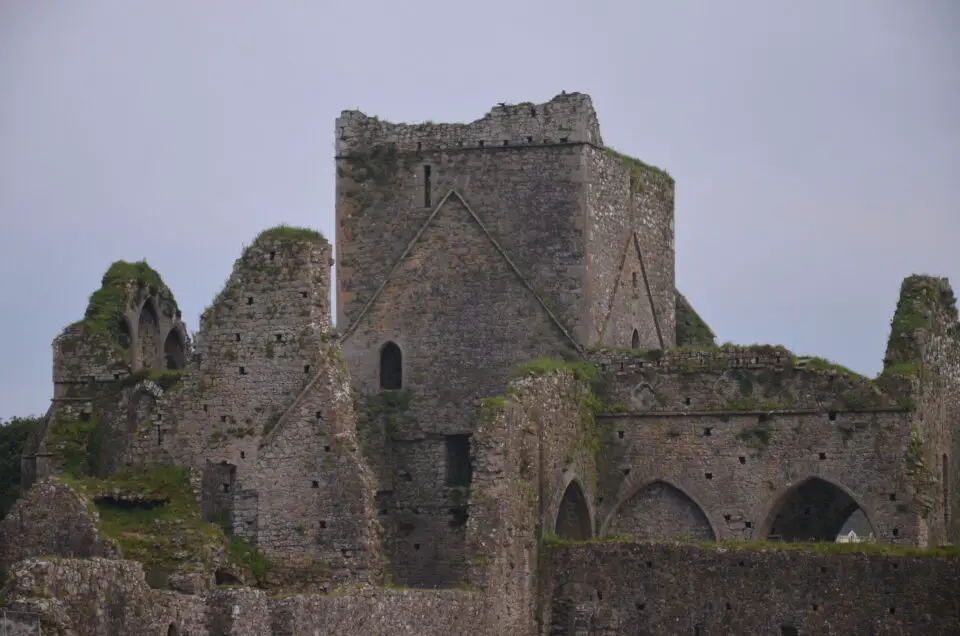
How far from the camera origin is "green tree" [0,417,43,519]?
169 feet

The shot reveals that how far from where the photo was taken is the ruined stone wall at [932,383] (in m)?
44.9

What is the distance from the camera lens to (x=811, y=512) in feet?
153

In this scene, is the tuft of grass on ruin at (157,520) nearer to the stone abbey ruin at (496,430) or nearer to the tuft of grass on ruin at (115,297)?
the stone abbey ruin at (496,430)

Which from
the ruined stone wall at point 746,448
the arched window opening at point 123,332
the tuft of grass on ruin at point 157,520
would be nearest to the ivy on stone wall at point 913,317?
the ruined stone wall at point 746,448

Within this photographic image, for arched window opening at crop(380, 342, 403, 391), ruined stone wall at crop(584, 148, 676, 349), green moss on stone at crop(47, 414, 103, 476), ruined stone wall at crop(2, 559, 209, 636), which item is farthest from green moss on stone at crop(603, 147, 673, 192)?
ruined stone wall at crop(2, 559, 209, 636)

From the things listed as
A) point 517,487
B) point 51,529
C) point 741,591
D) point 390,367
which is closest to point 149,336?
point 390,367

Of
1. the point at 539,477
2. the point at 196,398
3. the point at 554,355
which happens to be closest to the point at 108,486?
the point at 196,398

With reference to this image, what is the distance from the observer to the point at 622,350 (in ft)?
155

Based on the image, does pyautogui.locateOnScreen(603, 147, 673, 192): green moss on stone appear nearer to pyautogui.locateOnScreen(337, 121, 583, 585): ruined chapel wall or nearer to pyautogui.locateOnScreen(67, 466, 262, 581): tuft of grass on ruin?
pyautogui.locateOnScreen(337, 121, 583, 585): ruined chapel wall

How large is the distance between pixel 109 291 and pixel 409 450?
6.78m

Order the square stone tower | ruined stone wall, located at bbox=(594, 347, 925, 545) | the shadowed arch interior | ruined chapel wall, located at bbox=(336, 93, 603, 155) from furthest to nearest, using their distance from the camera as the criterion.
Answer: ruined chapel wall, located at bbox=(336, 93, 603, 155)
the square stone tower
the shadowed arch interior
ruined stone wall, located at bbox=(594, 347, 925, 545)

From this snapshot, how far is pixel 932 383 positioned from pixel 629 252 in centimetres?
675

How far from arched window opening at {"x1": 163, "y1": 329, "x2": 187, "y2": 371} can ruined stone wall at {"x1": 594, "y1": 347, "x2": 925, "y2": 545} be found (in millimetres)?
7593

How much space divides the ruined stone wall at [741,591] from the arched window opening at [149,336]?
315 inches
